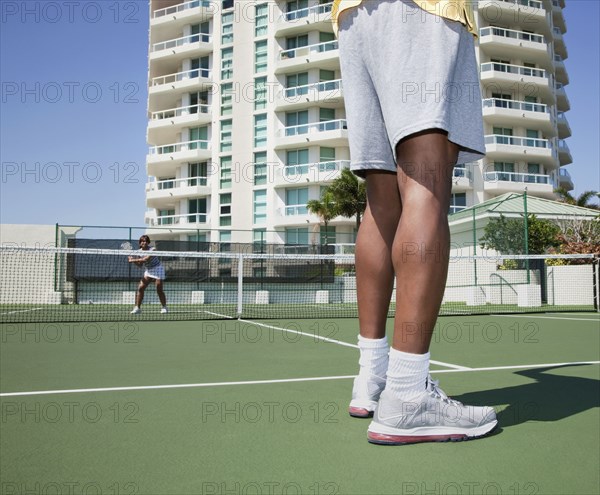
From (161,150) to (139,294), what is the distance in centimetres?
4387

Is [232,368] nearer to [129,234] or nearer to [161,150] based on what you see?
[129,234]

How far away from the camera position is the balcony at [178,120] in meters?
49.5

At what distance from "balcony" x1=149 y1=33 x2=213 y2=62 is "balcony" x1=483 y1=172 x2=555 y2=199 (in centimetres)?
2542

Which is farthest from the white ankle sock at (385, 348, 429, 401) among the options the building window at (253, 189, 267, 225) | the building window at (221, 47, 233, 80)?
the building window at (221, 47, 233, 80)

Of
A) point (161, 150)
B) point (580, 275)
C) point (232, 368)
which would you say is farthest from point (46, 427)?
point (161, 150)

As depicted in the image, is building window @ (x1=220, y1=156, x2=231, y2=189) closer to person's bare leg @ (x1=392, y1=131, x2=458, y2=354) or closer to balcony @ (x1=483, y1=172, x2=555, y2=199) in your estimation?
balcony @ (x1=483, y1=172, x2=555, y2=199)

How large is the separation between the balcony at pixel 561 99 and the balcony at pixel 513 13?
38.5 feet

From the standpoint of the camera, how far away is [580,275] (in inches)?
643

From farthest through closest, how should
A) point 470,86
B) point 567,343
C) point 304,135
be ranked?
point 304,135, point 567,343, point 470,86

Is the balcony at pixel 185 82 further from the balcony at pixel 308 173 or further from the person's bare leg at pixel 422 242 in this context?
the person's bare leg at pixel 422 242

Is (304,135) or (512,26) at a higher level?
(512,26)

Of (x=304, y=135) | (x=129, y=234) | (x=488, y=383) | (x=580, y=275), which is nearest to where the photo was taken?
(x=488, y=383)

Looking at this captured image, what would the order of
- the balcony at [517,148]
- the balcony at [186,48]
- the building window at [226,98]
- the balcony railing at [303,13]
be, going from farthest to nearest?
the balcony at [186,48], the building window at [226,98], the balcony railing at [303,13], the balcony at [517,148]

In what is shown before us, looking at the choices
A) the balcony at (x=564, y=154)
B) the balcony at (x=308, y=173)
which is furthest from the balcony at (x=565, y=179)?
the balcony at (x=308, y=173)
